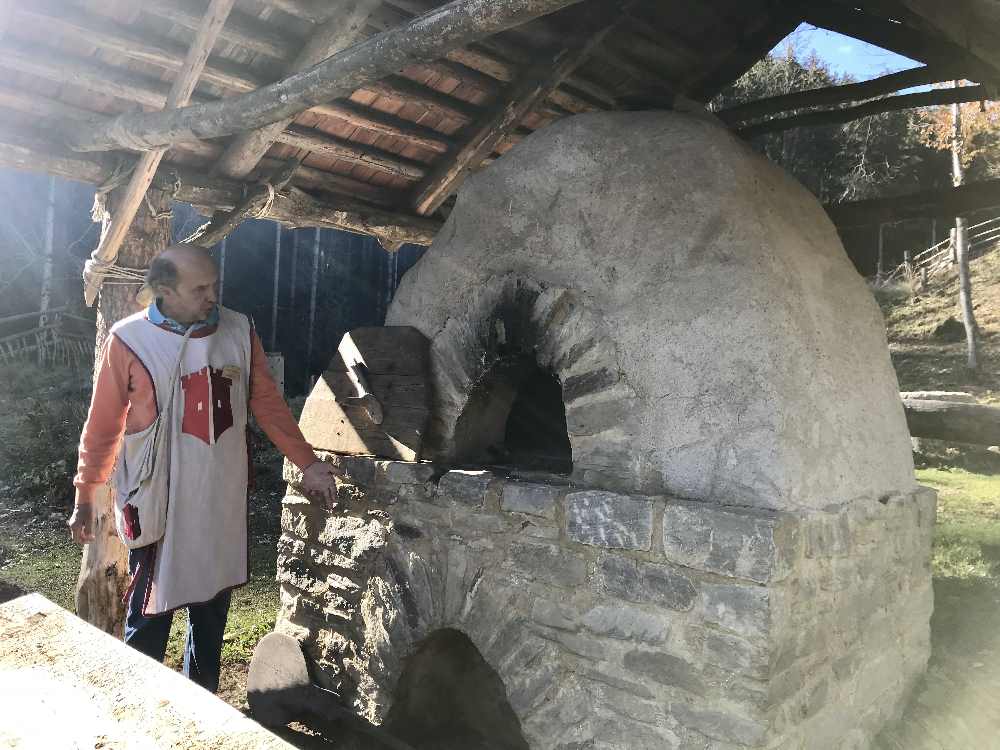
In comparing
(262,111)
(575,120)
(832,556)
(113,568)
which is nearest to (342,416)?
(113,568)

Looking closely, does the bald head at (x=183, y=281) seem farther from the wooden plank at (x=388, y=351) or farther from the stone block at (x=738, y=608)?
the stone block at (x=738, y=608)

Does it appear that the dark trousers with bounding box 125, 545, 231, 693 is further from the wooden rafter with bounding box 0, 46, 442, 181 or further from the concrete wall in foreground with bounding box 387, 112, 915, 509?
the wooden rafter with bounding box 0, 46, 442, 181

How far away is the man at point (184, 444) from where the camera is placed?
2.75 meters

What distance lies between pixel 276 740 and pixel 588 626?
1.43 meters

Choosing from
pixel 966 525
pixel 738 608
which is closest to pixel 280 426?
pixel 738 608

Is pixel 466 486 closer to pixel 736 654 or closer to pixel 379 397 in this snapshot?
pixel 379 397

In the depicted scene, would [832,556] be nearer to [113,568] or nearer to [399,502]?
[399,502]

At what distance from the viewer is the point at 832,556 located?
2.43 meters

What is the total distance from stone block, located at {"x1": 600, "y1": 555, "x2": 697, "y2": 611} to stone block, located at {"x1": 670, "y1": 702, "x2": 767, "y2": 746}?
309mm

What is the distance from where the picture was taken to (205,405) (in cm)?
285

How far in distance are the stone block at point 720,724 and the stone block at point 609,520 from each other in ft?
1.67

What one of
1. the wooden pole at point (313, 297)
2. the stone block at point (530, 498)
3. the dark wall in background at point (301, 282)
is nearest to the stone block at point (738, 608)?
the stone block at point (530, 498)

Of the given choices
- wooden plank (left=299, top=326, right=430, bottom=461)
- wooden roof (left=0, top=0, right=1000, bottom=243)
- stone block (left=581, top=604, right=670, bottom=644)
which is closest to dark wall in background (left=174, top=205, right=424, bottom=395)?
wooden roof (left=0, top=0, right=1000, bottom=243)

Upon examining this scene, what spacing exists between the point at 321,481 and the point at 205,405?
1.98 feet
